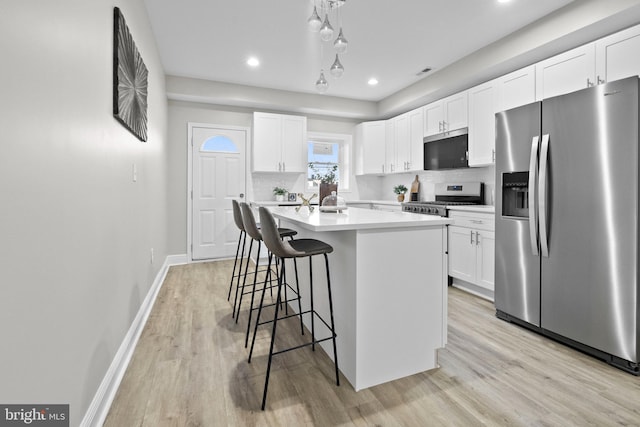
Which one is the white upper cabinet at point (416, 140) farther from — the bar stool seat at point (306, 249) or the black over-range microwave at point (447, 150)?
the bar stool seat at point (306, 249)

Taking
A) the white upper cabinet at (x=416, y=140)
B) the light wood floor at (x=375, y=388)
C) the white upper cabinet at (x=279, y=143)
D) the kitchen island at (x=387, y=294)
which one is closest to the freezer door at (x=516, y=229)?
A: the light wood floor at (x=375, y=388)

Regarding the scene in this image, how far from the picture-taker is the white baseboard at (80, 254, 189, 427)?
4.65 feet

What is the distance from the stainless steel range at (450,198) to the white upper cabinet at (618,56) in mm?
1681

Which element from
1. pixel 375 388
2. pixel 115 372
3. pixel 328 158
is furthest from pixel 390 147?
pixel 115 372

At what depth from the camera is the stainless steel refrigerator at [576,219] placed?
194cm

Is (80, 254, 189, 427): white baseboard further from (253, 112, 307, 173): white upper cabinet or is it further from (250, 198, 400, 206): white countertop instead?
(253, 112, 307, 173): white upper cabinet

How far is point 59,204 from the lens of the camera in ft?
3.70

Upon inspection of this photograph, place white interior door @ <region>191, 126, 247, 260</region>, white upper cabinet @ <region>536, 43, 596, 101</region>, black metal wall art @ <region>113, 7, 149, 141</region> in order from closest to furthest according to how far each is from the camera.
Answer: black metal wall art @ <region>113, 7, 149, 141</region> < white upper cabinet @ <region>536, 43, 596, 101</region> < white interior door @ <region>191, 126, 247, 260</region>

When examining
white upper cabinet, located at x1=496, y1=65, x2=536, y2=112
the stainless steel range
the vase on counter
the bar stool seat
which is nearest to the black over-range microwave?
the stainless steel range

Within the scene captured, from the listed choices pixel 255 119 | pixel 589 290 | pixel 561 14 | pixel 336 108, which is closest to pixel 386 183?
pixel 336 108

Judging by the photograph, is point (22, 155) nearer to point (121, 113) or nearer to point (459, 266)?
point (121, 113)

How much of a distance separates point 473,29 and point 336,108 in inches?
101

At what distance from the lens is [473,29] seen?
3.18 metres

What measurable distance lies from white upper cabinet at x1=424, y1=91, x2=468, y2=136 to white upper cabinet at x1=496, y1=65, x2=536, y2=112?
1.70 feet
